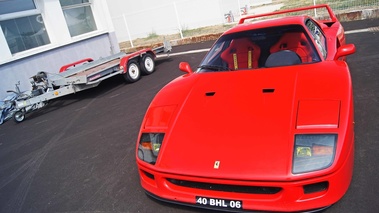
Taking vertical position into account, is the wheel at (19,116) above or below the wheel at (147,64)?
below

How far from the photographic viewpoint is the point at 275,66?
3.07 meters

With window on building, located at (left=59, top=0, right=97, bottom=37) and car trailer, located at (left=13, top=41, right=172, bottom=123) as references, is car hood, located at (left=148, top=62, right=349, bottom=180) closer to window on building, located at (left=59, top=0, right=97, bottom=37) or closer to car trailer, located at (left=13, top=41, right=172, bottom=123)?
car trailer, located at (left=13, top=41, right=172, bottom=123)

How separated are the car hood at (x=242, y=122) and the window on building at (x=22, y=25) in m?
7.76

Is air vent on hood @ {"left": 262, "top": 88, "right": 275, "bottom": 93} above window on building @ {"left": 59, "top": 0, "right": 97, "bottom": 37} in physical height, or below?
below

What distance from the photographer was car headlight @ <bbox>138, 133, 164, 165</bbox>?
7.79 feet

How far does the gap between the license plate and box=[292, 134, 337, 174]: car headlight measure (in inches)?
17.3

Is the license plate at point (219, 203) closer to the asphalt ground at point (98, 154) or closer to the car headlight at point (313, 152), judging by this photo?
the asphalt ground at point (98, 154)

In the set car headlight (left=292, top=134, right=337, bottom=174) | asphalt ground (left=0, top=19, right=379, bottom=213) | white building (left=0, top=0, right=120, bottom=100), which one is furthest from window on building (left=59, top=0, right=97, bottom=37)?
car headlight (left=292, top=134, right=337, bottom=174)

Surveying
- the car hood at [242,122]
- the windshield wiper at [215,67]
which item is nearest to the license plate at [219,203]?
the car hood at [242,122]

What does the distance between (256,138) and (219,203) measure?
53 centimetres

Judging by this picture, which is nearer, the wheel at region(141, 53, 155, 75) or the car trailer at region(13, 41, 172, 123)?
the car trailer at region(13, 41, 172, 123)

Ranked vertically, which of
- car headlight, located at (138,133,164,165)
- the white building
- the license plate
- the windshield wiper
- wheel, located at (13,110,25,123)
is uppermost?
the white building

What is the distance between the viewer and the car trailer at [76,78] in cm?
633

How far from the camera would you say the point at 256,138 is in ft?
Result: 6.98
